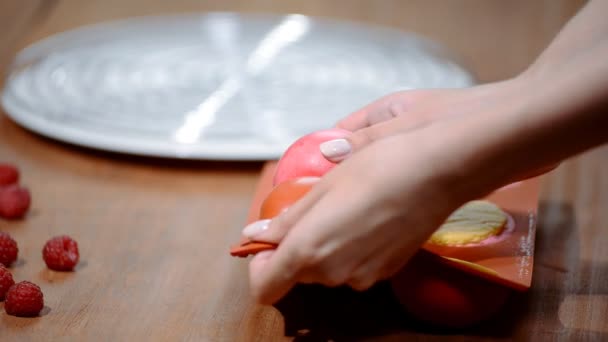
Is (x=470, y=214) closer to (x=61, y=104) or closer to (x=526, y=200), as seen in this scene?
(x=526, y=200)

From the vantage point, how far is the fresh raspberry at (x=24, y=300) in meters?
0.73

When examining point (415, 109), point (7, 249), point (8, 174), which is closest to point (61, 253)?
point (7, 249)

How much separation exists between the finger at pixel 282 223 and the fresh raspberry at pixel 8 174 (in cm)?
53

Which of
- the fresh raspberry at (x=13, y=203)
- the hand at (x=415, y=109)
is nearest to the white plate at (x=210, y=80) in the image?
the fresh raspberry at (x=13, y=203)

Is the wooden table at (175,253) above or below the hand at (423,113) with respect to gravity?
below

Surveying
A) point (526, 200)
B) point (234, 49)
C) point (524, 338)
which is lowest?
point (524, 338)

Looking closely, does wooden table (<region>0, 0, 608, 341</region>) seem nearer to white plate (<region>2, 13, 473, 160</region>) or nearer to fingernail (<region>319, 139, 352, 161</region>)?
white plate (<region>2, 13, 473, 160</region>)

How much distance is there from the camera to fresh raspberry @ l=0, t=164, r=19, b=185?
1.05 meters

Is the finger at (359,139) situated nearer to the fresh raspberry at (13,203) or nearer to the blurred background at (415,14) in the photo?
the fresh raspberry at (13,203)

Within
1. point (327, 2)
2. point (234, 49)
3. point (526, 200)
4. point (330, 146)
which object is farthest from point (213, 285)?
point (327, 2)

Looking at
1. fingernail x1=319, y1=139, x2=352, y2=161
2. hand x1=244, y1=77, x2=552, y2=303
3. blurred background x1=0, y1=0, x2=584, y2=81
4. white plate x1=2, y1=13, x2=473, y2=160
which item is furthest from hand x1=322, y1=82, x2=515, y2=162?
blurred background x1=0, y1=0, x2=584, y2=81

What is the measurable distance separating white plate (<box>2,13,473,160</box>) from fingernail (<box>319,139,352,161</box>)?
35 cm

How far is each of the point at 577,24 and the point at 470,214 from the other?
20 centimetres

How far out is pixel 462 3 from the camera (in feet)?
6.17
